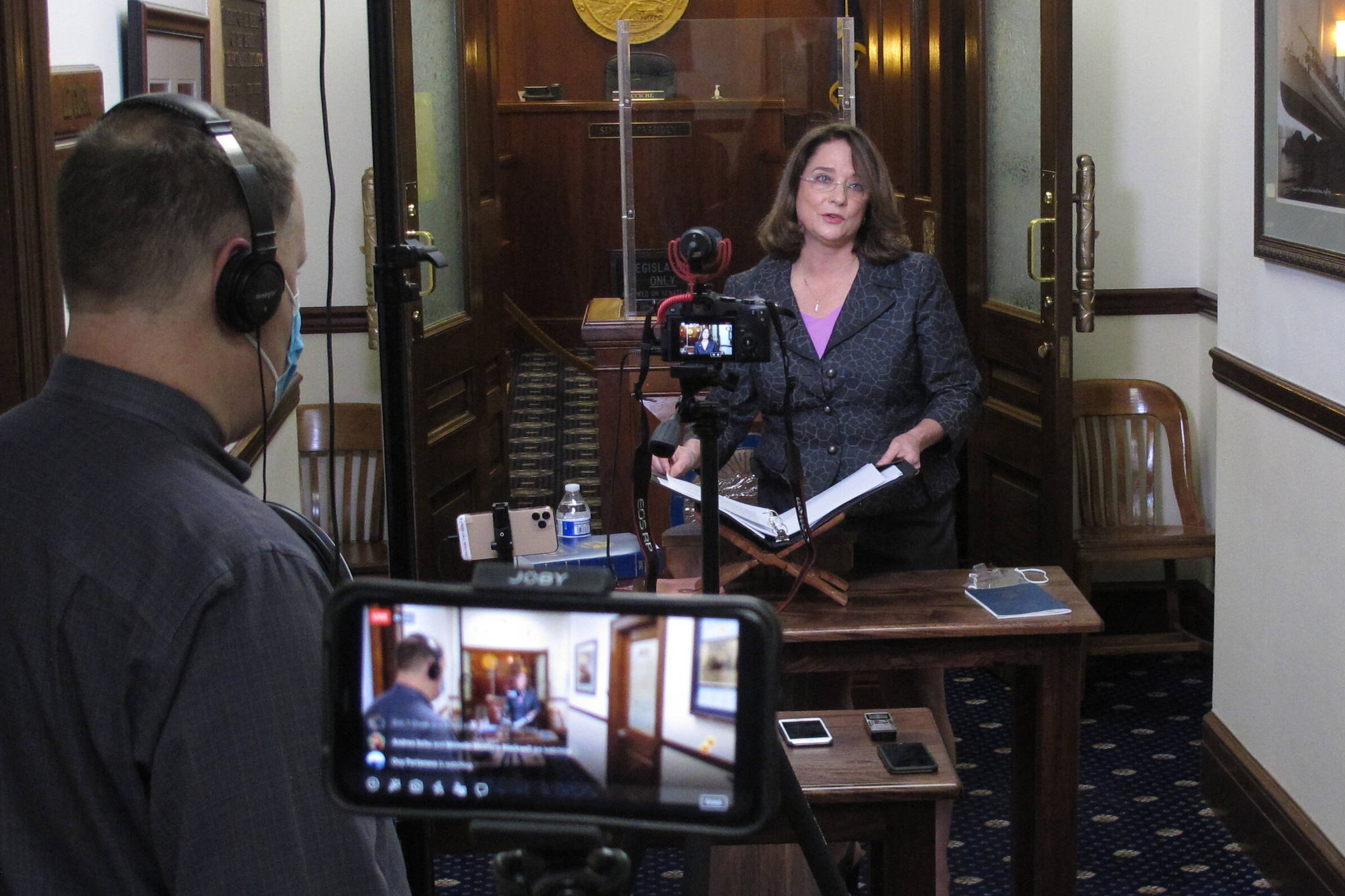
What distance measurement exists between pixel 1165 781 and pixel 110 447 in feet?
10.3

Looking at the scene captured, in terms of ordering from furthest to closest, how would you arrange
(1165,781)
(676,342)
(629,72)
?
(629,72), (1165,781), (676,342)

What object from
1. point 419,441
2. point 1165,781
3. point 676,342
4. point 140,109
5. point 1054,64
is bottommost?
point 1165,781

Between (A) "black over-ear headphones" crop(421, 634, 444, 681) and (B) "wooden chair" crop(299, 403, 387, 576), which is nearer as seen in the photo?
(A) "black over-ear headphones" crop(421, 634, 444, 681)

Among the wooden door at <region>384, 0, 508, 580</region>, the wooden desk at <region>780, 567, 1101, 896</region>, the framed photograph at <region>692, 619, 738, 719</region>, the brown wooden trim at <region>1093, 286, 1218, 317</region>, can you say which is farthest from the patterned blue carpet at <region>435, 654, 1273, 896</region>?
the framed photograph at <region>692, 619, 738, 719</region>

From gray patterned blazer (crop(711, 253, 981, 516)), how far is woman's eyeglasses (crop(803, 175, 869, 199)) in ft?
0.47

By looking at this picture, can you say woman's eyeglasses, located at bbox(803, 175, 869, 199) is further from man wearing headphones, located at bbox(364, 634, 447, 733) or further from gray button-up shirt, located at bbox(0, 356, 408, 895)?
man wearing headphones, located at bbox(364, 634, 447, 733)

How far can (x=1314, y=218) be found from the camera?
2.69 meters

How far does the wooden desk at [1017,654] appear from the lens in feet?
8.13

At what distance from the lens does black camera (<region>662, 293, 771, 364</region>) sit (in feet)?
5.51

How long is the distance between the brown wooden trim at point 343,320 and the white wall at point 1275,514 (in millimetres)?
2606

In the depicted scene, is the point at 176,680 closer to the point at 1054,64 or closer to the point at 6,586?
the point at 6,586

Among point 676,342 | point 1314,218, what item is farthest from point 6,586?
point 1314,218

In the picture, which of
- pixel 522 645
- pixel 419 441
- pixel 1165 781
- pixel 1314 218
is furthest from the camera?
pixel 419 441

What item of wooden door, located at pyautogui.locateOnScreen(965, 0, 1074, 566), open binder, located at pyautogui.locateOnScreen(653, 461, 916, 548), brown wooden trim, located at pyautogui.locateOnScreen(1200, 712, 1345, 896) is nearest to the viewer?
open binder, located at pyautogui.locateOnScreen(653, 461, 916, 548)
